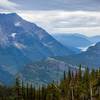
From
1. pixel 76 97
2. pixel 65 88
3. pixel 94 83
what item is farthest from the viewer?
pixel 65 88

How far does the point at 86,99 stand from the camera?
513ft

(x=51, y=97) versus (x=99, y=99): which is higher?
(x=99, y=99)

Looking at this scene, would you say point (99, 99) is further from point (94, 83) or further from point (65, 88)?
point (65, 88)

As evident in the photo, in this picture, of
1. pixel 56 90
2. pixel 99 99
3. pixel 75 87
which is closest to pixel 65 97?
pixel 75 87

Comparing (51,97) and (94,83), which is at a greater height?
(94,83)

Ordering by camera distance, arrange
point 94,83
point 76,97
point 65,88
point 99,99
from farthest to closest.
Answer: point 65,88 < point 76,97 < point 94,83 < point 99,99

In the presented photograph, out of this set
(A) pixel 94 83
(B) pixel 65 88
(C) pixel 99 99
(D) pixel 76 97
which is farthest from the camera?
(B) pixel 65 88

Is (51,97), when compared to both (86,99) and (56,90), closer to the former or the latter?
(56,90)

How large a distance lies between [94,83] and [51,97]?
46441mm

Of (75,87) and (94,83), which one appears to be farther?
(75,87)

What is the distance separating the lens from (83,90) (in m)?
164

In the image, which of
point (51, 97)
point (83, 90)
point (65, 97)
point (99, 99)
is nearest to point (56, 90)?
point (51, 97)

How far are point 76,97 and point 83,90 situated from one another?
561cm

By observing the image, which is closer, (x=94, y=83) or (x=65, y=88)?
(x=94, y=83)
